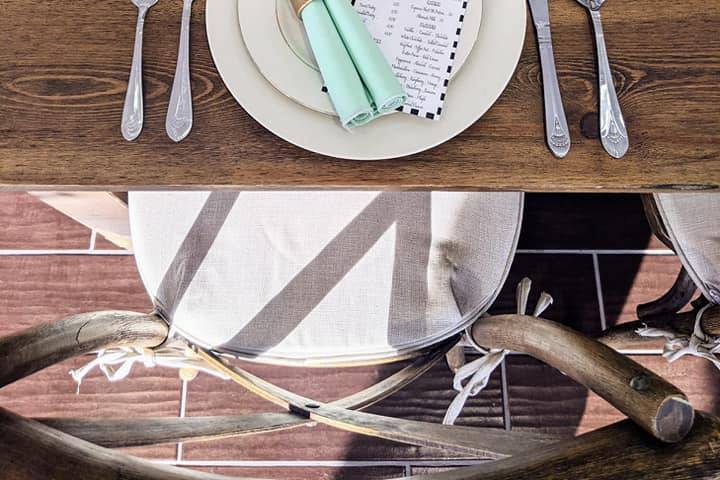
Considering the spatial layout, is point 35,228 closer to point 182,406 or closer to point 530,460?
point 182,406

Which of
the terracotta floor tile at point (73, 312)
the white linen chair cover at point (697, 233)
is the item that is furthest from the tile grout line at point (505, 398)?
the terracotta floor tile at point (73, 312)

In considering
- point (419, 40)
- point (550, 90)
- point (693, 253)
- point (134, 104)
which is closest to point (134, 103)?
point (134, 104)

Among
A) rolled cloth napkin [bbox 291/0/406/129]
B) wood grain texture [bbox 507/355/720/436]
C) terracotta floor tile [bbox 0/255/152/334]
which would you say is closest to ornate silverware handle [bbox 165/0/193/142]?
rolled cloth napkin [bbox 291/0/406/129]

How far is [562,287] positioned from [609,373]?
732 mm

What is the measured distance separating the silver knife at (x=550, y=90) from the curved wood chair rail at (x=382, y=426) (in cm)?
15

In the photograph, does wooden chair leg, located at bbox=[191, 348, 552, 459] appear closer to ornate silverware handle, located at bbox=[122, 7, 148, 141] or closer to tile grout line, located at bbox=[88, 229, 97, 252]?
ornate silverware handle, located at bbox=[122, 7, 148, 141]

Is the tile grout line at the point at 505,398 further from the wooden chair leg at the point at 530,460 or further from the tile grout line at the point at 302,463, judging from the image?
the wooden chair leg at the point at 530,460

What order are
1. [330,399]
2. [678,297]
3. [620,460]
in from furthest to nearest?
[330,399]
[678,297]
[620,460]

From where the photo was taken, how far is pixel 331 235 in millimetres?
755

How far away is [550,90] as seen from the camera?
1.82 feet

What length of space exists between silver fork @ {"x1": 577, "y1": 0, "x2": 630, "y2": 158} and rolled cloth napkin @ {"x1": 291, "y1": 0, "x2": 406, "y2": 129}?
0.17 metres

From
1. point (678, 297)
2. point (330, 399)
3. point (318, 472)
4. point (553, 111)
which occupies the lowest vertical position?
point (318, 472)

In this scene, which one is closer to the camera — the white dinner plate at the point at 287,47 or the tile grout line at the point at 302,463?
the white dinner plate at the point at 287,47

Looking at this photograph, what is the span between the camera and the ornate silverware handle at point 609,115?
55cm
